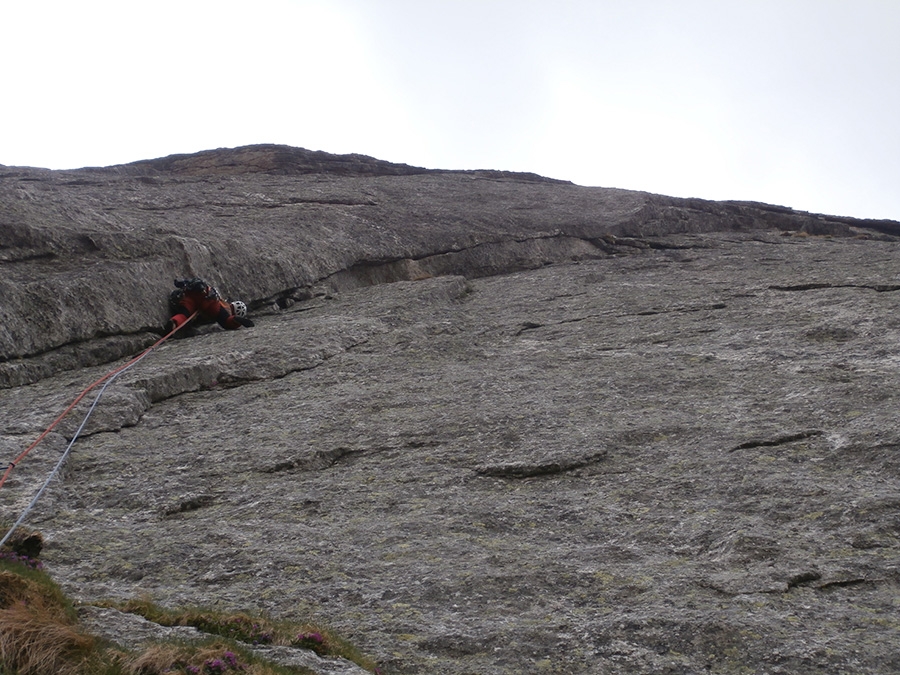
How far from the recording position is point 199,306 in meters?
14.4

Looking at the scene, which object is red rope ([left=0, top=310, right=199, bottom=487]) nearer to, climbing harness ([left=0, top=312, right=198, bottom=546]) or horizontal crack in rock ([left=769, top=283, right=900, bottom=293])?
climbing harness ([left=0, top=312, right=198, bottom=546])

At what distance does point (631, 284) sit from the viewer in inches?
648

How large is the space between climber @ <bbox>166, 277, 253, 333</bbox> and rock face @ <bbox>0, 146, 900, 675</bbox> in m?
0.34

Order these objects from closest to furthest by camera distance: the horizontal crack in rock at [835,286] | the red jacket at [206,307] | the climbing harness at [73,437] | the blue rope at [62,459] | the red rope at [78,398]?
the blue rope at [62,459] → the climbing harness at [73,437] → the red rope at [78,398] → the horizontal crack in rock at [835,286] → the red jacket at [206,307]

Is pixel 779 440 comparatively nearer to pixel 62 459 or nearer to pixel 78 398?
pixel 62 459

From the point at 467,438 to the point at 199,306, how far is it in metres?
6.30

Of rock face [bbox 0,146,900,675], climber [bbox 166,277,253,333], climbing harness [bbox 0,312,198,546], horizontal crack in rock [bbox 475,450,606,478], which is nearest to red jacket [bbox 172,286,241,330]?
climber [bbox 166,277,253,333]

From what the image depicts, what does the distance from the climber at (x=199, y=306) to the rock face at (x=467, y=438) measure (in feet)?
1.10

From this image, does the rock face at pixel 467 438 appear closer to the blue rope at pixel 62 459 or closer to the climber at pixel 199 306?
the blue rope at pixel 62 459

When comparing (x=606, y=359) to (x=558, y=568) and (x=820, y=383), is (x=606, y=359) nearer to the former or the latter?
(x=820, y=383)

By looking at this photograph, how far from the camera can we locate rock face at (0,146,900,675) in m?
6.80

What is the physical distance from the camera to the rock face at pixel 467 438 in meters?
6.80

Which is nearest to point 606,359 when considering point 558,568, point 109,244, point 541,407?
point 541,407

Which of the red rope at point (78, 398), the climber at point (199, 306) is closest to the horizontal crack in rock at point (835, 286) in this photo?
the climber at point (199, 306)
